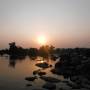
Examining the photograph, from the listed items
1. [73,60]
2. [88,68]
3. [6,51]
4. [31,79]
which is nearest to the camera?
[31,79]

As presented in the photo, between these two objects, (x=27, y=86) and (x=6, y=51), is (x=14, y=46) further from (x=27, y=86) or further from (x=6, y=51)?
(x=27, y=86)

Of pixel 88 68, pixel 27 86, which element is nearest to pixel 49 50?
pixel 88 68

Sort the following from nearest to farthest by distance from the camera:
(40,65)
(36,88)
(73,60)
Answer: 1. (36,88)
2. (73,60)
3. (40,65)

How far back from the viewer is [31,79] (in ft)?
161

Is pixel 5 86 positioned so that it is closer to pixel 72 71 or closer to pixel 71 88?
pixel 71 88

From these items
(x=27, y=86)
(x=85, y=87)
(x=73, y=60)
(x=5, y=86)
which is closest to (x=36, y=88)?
(x=27, y=86)

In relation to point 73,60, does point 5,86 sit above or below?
below

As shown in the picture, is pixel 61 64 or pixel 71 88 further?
pixel 61 64

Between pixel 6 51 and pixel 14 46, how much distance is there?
60.6 ft

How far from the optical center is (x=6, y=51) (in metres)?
184

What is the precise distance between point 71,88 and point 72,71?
67.2 ft

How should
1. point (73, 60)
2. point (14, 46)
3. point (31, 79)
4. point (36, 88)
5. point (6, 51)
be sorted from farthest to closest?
point (6, 51) → point (14, 46) → point (73, 60) → point (31, 79) → point (36, 88)

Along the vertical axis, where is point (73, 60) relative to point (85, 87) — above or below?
above

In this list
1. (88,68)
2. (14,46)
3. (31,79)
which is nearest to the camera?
(31,79)
